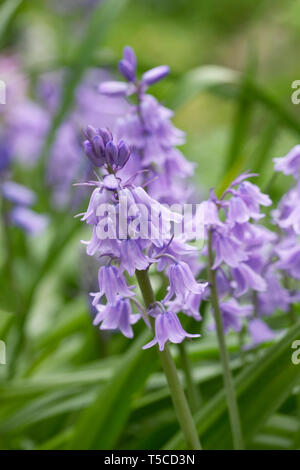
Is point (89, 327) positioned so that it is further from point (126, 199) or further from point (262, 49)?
point (262, 49)

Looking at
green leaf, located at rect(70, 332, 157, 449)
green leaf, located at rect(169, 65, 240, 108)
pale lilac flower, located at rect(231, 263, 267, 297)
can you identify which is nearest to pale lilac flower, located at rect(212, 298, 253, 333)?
pale lilac flower, located at rect(231, 263, 267, 297)

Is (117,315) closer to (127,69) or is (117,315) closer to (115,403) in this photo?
(115,403)

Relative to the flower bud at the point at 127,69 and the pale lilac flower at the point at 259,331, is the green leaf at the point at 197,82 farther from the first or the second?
the pale lilac flower at the point at 259,331

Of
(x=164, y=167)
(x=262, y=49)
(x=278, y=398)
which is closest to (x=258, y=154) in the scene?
(x=164, y=167)

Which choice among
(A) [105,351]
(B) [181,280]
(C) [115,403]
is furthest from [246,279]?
(A) [105,351]

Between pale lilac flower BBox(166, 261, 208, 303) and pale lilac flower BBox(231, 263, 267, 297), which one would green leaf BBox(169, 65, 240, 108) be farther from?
pale lilac flower BBox(166, 261, 208, 303)

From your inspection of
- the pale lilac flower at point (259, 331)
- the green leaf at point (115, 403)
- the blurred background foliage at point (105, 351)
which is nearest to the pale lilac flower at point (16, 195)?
the blurred background foliage at point (105, 351)
